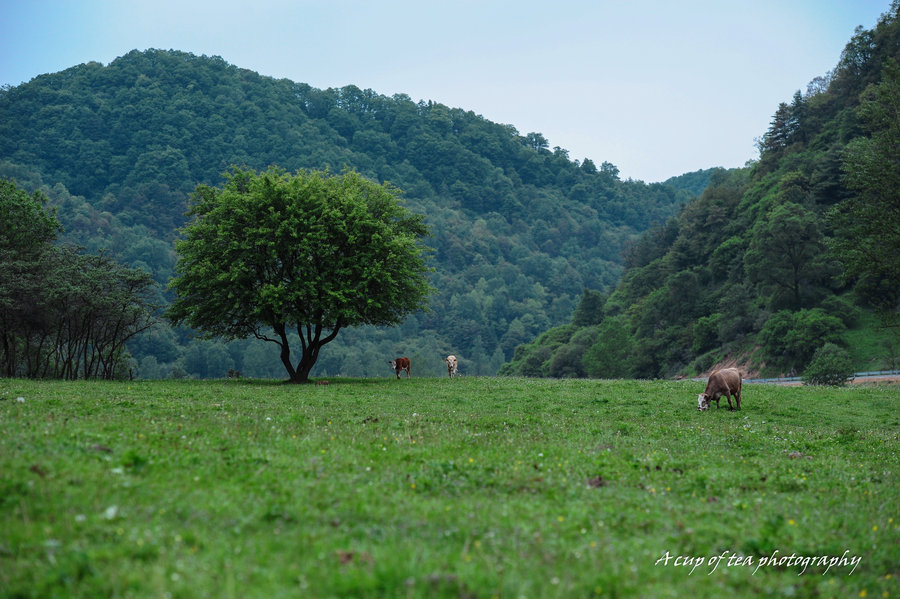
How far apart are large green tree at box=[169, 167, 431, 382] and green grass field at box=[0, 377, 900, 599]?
67.5 ft

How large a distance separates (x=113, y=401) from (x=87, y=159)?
636 ft

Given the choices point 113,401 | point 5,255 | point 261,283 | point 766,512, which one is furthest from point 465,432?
point 5,255

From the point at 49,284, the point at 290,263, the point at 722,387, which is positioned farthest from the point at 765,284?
the point at 49,284

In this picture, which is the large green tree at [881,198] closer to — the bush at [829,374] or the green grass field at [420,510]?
the green grass field at [420,510]

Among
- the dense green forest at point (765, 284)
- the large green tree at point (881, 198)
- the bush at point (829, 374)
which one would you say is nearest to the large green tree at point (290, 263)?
the large green tree at point (881, 198)

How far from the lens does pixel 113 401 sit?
22.0 meters

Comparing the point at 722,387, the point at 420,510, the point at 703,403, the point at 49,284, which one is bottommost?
the point at 703,403

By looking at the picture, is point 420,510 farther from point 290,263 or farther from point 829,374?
point 829,374

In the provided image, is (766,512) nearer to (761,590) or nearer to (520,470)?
(761,590)

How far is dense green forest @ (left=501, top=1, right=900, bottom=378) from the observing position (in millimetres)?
88375

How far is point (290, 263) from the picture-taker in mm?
40531

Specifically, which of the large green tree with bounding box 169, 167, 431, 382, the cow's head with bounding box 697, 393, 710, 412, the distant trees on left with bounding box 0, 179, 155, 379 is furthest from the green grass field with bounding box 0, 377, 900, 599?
the distant trees on left with bounding box 0, 179, 155, 379

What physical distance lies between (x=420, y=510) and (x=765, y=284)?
105017mm

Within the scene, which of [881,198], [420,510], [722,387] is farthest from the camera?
[881,198]
